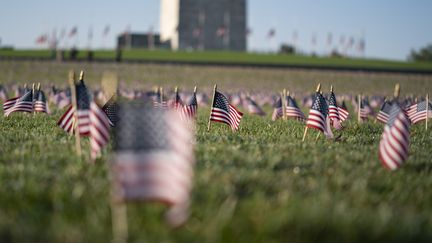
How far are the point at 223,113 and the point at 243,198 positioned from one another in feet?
24.7

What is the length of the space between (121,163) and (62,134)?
7567mm

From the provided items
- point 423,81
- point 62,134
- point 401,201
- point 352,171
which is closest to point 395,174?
point 352,171

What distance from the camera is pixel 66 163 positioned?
8.49 metres

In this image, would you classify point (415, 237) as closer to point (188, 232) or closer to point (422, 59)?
point (188, 232)

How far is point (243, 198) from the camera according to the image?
22.0ft

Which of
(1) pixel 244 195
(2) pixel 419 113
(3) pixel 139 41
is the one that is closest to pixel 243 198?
(1) pixel 244 195

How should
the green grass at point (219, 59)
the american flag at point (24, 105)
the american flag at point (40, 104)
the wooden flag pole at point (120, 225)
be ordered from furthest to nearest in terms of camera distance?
the green grass at point (219, 59) < the american flag at point (40, 104) < the american flag at point (24, 105) < the wooden flag pole at point (120, 225)

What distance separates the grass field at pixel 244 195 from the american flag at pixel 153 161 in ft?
1.00

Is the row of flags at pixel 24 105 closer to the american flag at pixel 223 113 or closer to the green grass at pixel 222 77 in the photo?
the american flag at pixel 223 113

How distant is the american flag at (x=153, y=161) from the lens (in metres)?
5.39

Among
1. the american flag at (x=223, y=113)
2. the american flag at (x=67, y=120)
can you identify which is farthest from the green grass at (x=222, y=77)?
the american flag at (x=67, y=120)

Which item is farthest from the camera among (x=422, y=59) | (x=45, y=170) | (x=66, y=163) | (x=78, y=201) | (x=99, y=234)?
(x=422, y=59)

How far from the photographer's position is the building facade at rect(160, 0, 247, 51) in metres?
133

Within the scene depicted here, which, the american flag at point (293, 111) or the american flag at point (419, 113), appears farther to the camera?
the american flag at point (419, 113)
